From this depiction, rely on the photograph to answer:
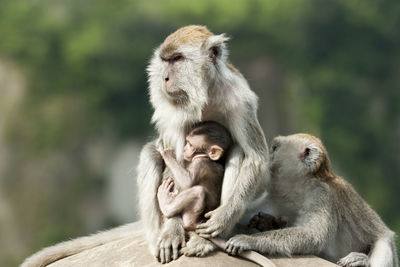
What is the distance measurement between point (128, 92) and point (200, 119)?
49.0 ft

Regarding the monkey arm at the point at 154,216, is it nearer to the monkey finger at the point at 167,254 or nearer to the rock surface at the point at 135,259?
the monkey finger at the point at 167,254

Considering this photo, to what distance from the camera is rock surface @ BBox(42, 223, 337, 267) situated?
6984 mm

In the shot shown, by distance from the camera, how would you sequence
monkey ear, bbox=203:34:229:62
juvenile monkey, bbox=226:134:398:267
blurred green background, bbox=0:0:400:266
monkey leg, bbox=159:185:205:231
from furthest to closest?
blurred green background, bbox=0:0:400:266, juvenile monkey, bbox=226:134:398:267, monkey ear, bbox=203:34:229:62, monkey leg, bbox=159:185:205:231

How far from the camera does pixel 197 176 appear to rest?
7391 mm

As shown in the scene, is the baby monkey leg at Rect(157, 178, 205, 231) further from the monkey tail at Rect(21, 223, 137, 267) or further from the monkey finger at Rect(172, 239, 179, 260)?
the monkey tail at Rect(21, 223, 137, 267)

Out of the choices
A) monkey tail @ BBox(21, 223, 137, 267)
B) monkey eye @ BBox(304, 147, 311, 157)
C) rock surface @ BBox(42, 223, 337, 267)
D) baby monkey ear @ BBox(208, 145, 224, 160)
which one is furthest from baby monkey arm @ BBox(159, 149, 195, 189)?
monkey eye @ BBox(304, 147, 311, 157)

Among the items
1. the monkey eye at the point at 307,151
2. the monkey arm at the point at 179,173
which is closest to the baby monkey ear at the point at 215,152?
the monkey arm at the point at 179,173

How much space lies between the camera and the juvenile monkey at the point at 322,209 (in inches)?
301

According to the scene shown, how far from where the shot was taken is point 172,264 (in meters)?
6.98

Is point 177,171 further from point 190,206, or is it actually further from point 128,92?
point 128,92

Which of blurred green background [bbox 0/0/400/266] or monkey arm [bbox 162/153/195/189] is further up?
monkey arm [bbox 162/153/195/189]

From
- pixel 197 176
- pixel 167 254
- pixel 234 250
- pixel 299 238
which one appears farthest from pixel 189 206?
pixel 299 238

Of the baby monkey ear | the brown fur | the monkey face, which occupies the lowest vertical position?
the baby monkey ear

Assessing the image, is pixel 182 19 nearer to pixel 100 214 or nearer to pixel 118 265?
pixel 100 214
